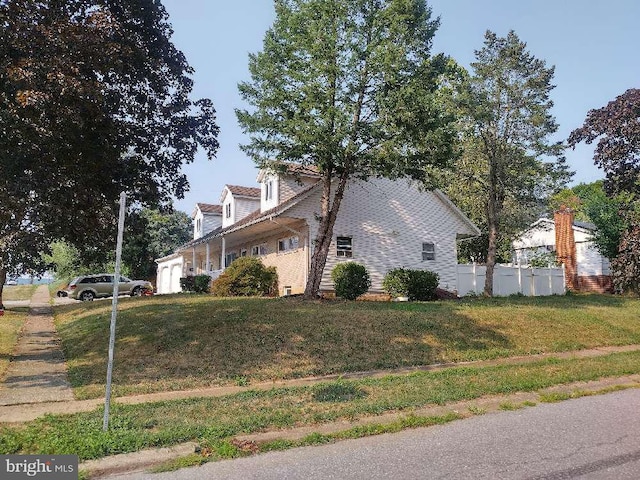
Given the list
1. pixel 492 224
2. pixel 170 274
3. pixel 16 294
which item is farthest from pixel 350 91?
pixel 16 294

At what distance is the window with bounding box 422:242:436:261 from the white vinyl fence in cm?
174

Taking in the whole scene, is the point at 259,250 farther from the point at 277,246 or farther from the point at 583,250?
the point at 583,250

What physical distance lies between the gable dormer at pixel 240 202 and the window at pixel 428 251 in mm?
9943

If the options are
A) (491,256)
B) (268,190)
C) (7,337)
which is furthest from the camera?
(268,190)

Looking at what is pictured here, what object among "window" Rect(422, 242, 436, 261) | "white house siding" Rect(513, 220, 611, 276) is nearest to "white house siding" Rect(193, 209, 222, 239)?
"window" Rect(422, 242, 436, 261)

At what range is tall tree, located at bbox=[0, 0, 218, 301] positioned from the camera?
357 inches

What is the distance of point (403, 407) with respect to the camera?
720cm

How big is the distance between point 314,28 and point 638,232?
13915mm

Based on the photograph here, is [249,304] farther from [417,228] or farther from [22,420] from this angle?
[417,228]

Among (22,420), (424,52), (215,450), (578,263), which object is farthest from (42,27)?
(578,263)

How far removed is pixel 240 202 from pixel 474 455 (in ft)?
81.1

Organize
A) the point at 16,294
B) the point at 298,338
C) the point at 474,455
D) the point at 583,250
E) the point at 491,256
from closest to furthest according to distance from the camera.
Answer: the point at 474,455 → the point at 298,338 → the point at 491,256 → the point at 583,250 → the point at 16,294

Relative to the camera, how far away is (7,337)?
1500cm

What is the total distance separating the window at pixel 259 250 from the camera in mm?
26597
